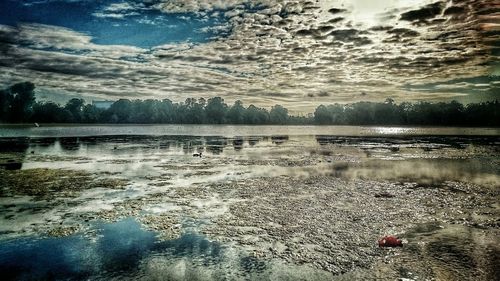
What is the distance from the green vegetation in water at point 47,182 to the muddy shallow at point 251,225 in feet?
0.37

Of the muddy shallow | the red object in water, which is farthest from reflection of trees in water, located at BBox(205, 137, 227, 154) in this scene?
the red object in water

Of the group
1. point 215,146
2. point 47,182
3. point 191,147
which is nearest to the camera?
point 47,182

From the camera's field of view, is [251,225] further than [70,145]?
No

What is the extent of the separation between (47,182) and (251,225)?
50.2 feet

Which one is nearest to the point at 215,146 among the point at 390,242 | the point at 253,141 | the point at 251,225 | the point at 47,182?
the point at 253,141

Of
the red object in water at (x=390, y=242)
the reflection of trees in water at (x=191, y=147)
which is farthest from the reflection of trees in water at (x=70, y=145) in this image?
the red object in water at (x=390, y=242)

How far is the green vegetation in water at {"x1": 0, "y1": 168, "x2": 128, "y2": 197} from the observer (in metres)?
18.1

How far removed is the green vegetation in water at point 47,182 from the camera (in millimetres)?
18125

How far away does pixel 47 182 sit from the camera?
20.3 meters

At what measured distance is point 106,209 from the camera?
14508 mm

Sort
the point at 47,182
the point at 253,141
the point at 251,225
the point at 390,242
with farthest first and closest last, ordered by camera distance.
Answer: the point at 253,141 → the point at 47,182 → the point at 251,225 → the point at 390,242

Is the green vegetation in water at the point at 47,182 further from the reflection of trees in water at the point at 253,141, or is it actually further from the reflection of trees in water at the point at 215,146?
the reflection of trees in water at the point at 253,141

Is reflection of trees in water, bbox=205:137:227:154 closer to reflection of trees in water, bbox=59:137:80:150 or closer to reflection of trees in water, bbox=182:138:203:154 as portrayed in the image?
reflection of trees in water, bbox=182:138:203:154

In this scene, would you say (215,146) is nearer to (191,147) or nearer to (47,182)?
(191,147)
